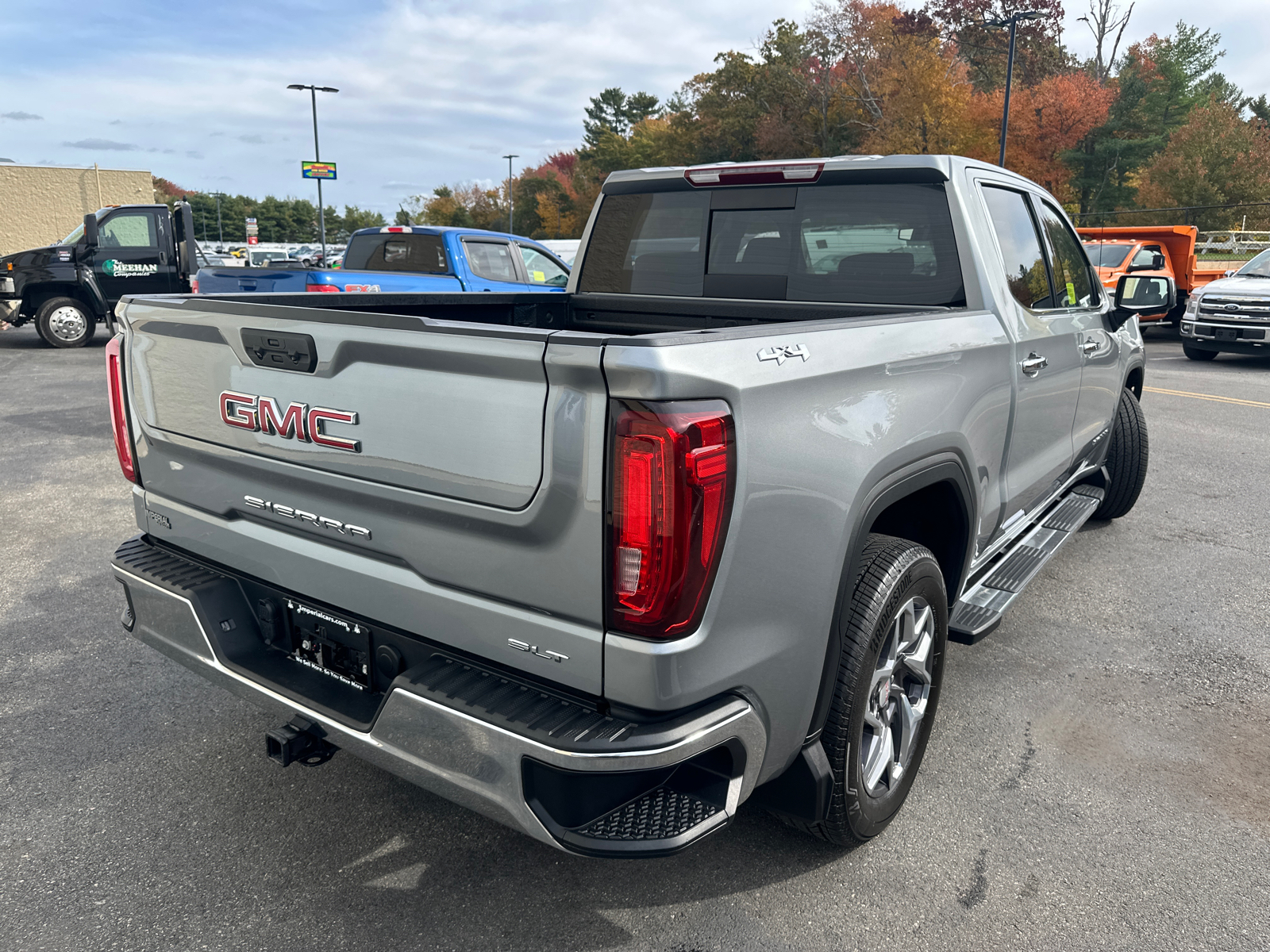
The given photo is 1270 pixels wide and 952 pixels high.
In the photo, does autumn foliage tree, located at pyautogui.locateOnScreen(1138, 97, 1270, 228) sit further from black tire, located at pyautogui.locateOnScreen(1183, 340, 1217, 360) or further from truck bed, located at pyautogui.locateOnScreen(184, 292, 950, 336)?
truck bed, located at pyautogui.locateOnScreen(184, 292, 950, 336)

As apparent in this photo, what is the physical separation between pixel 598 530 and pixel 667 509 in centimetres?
14

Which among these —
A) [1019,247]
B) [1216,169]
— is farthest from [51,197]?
[1216,169]

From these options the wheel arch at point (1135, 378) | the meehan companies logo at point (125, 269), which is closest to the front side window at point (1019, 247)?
the wheel arch at point (1135, 378)

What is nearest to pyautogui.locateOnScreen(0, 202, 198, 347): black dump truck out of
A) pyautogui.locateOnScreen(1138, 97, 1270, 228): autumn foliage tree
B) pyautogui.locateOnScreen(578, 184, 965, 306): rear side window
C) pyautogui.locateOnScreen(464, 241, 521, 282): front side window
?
pyautogui.locateOnScreen(464, 241, 521, 282): front side window

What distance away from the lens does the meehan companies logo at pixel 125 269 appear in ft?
47.7

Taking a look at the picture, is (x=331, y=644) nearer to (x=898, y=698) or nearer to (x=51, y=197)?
(x=898, y=698)

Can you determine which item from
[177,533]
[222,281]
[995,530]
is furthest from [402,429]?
[222,281]

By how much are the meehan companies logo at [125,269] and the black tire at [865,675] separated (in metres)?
15.2

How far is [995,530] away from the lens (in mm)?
3521

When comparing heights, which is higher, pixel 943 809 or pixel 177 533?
pixel 177 533

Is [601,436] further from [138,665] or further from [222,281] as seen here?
[222,281]

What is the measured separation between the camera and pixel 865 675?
2373mm

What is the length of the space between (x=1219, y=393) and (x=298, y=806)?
12.2 m

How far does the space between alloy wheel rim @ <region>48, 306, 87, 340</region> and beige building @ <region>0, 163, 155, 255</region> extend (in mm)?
18899
